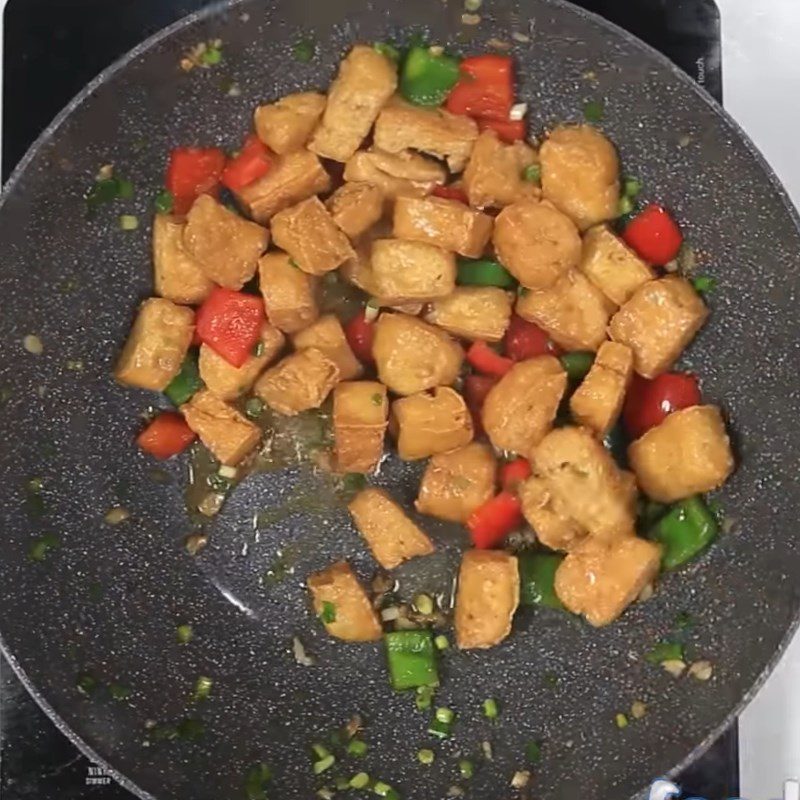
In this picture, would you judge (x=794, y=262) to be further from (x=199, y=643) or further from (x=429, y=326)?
(x=199, y=643)

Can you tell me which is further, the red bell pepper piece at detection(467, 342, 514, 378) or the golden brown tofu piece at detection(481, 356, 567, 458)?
the red bell pepper piece at detection(467, 342, 514, 378)

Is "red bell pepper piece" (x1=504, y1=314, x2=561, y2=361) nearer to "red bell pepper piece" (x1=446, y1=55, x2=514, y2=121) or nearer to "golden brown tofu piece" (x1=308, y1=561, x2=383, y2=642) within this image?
"red bell pepper piece" (x1=446, y1=55, x2=514, y2=121)

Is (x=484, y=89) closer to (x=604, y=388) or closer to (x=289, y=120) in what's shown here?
(x=289, y=120)

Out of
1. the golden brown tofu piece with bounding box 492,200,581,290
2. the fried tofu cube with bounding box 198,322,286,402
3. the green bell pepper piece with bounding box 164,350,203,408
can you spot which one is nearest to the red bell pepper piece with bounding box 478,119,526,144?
the golden brown tofu piece with bounding box 492,200,581,290

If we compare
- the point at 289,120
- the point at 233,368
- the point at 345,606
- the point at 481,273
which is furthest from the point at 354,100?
the point at 345,606

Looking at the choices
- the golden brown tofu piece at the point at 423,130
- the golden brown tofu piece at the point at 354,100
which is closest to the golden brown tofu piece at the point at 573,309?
the golden brown tofu piece at the point at 423,130

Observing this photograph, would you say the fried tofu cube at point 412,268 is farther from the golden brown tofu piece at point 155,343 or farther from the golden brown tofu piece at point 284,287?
the golden brown tofu piece at point 155,343
